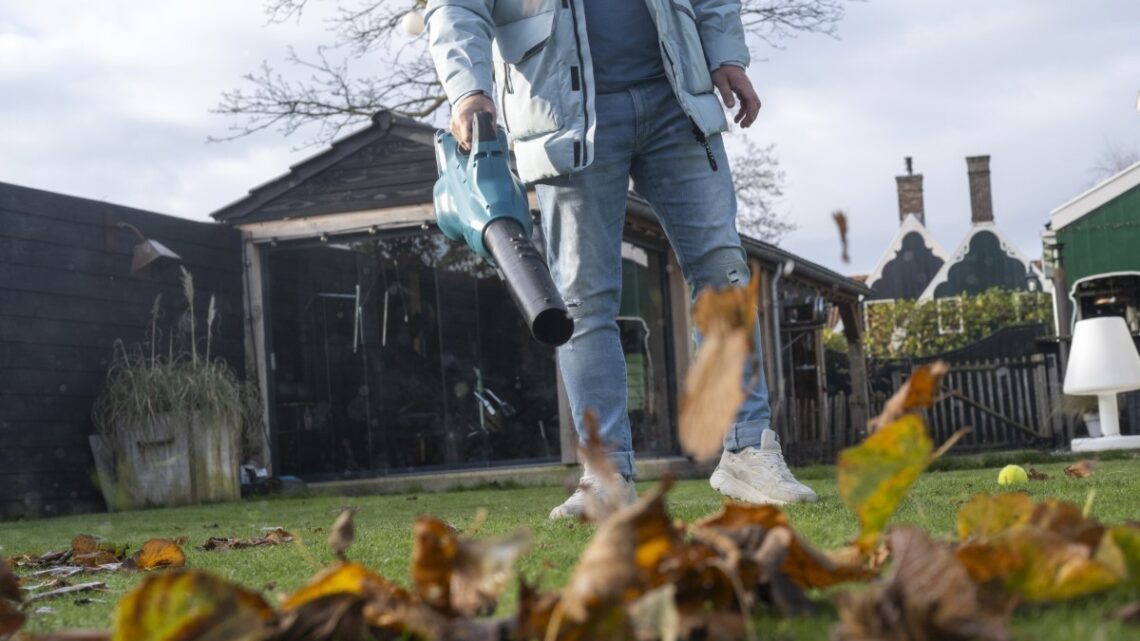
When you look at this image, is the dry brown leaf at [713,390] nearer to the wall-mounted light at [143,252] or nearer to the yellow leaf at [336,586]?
the yellow leaf at [336,586]

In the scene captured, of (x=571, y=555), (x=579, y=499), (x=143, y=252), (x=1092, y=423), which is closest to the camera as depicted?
(x=571, y=555)

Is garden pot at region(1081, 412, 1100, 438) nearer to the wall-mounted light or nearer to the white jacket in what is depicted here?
the wall-mounted light

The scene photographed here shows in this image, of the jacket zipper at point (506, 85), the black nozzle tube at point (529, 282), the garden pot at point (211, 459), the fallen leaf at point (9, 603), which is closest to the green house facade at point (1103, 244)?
the garden pot at point (211, 459)

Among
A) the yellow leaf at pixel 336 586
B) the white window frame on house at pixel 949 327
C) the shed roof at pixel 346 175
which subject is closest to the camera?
the yellow leaf at pixel 336 586

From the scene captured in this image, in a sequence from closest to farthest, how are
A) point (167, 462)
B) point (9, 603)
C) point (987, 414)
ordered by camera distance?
point (9, 603)
point (167, 462)
point (987, 414)

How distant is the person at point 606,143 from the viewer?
3.43 m

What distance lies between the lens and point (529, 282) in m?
3.21

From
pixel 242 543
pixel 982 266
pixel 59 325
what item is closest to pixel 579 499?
pixel 242 543

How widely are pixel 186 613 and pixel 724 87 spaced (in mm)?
2863

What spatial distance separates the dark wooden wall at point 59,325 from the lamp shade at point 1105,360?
24.9ft

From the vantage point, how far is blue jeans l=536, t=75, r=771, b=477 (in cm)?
346

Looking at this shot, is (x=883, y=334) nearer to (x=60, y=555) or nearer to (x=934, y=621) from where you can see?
(x=60, y=555)

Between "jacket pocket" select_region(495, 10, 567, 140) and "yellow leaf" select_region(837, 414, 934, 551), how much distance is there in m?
2.19

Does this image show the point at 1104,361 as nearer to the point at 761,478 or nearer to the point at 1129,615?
the point at 761,478
